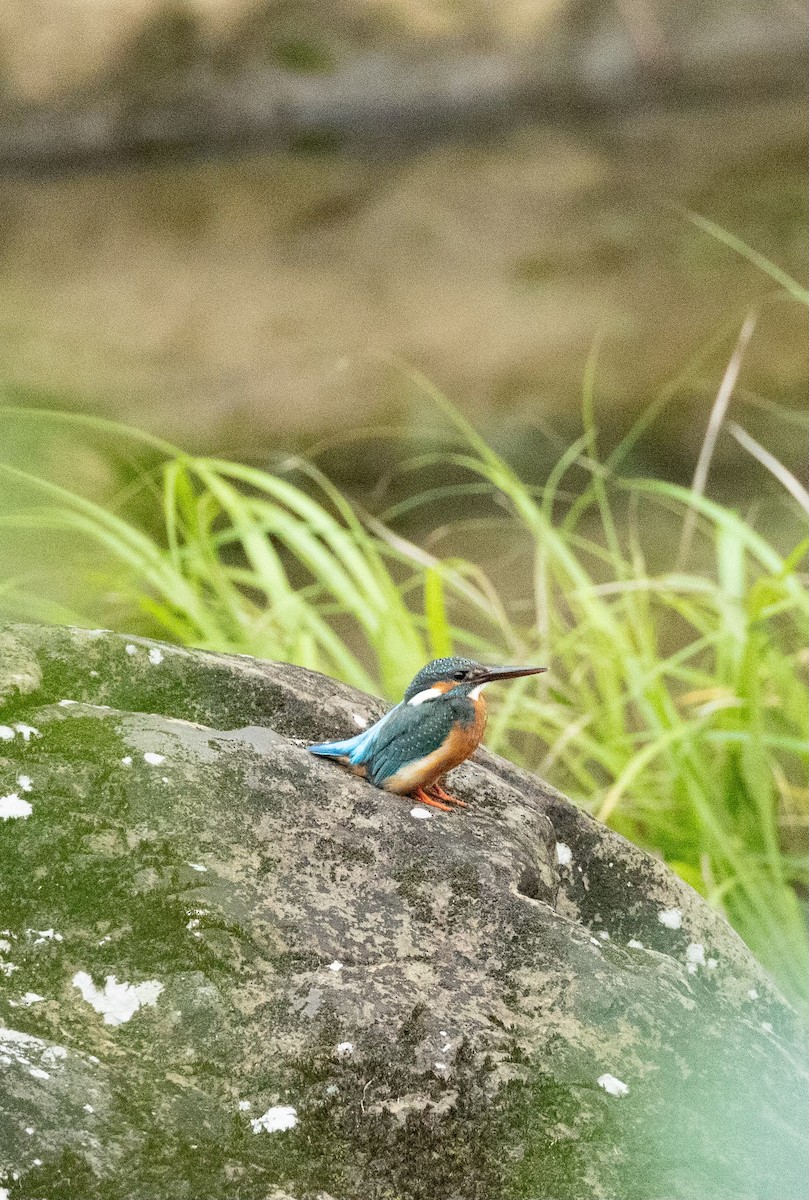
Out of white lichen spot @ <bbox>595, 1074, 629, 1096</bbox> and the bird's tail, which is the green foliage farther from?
white lichen spot @ <bbox>595, 1074, 629, 1096</bbox>

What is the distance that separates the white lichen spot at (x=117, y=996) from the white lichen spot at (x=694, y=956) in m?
0.29

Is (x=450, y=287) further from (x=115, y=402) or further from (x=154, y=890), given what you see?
(x=154, y=890)

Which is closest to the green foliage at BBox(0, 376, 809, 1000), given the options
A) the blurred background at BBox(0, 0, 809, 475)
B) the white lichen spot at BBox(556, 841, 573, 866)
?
the white lichen spot at BBox(556, 841, 573, 866)

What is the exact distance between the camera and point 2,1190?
1.25ft

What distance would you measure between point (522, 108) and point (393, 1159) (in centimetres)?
353

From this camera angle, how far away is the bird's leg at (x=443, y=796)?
607 mm

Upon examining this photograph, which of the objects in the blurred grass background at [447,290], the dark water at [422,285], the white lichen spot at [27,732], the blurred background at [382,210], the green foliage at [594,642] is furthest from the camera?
the blurred background at [382,210]

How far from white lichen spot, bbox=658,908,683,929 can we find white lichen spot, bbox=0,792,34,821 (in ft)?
1.12

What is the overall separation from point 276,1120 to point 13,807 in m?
0.18

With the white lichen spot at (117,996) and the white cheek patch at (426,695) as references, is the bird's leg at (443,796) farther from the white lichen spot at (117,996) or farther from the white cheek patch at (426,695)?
the white lichen spot at (117,996)

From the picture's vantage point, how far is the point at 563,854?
66cm

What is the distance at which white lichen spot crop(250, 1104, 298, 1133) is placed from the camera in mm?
429

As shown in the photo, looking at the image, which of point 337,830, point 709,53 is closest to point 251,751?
point 337,830

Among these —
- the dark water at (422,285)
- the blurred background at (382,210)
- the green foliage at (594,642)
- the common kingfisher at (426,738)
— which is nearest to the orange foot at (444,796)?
the common kingfisher at (426,738)
